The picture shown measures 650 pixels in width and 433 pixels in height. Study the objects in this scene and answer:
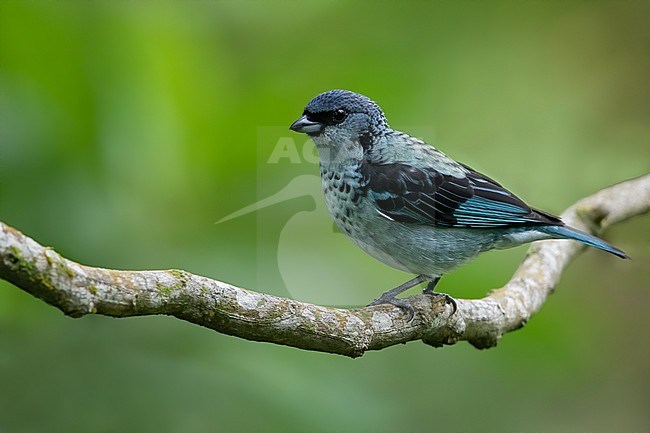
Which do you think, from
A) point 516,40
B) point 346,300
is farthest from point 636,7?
point 346,300

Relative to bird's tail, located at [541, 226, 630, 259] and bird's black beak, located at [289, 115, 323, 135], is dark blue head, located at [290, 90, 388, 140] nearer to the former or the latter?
bird's black beak, located at [289, 115, 323, 135]

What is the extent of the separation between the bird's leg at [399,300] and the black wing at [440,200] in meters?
0.29

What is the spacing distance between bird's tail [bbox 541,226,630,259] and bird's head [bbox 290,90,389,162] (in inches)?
39.8

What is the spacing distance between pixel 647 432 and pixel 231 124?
160 inches

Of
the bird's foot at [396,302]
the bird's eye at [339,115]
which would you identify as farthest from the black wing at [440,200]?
the bird's foot at [396,302]

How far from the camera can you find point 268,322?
7.69ft

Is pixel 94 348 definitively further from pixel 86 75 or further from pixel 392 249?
pixel 392 249

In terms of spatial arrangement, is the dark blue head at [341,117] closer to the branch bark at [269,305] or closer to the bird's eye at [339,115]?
the bird's eye at [339,115]

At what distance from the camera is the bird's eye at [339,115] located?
149 inches

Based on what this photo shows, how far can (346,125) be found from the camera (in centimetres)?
386

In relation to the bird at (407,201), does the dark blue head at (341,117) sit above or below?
above

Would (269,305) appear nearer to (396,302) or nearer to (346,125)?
(396,302)

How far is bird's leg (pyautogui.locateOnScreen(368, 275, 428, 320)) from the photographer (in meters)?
3.08

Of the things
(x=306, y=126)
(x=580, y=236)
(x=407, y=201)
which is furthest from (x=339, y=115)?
(x=580, y=236)
